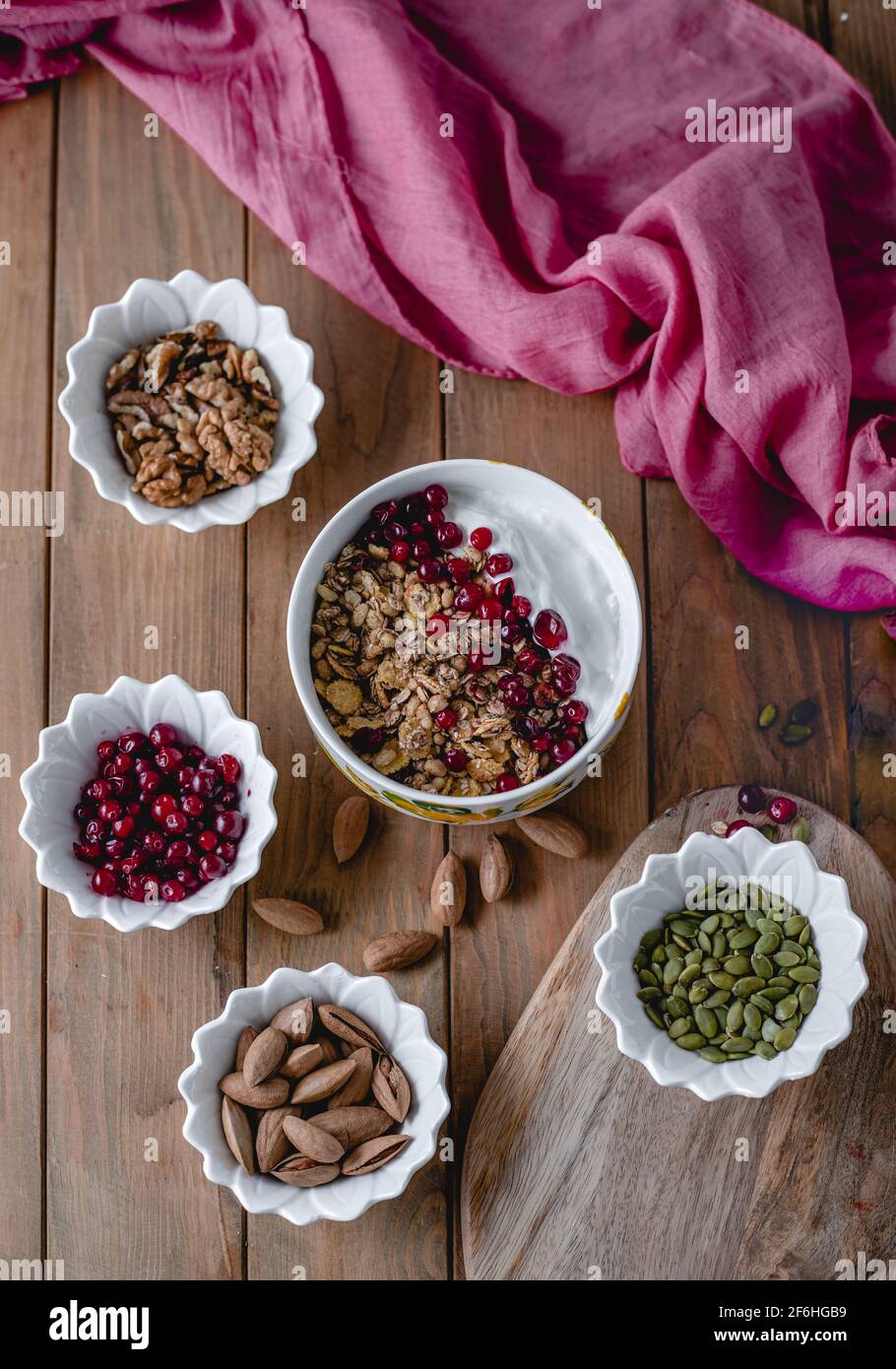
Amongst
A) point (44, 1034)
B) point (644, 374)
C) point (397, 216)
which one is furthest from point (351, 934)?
point (397, 216)

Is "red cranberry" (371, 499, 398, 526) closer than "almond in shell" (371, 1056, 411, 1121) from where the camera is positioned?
No

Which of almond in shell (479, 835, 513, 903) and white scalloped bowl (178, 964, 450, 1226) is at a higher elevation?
almond in shell (479, 835, 513, 903)

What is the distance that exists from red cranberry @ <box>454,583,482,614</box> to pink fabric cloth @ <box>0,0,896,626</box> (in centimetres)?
23

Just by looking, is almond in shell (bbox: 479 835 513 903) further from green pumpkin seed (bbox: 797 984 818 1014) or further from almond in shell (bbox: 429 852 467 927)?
green pumpkin seed (bbox: 797 984 818 1014)

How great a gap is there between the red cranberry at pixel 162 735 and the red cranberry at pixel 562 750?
1.33 ft

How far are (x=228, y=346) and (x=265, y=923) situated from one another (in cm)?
65

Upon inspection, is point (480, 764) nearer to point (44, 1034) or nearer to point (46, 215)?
point (44, 1034)

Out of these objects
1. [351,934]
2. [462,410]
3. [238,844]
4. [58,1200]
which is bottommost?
[58,1200]

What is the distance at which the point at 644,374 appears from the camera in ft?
4.80

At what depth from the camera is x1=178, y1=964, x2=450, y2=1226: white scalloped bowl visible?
1210 millimetres

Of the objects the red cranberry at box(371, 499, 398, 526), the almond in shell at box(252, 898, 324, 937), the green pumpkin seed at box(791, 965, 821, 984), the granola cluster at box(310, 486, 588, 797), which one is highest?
the red cranberry at box(371, 499, 398, 526)

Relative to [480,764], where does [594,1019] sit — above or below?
below

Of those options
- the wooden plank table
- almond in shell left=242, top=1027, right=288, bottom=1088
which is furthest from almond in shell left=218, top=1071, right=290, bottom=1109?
the wooden plank table

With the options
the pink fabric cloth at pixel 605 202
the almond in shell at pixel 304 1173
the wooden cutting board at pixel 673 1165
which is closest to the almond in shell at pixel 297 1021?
the almond in shell at pixel 304 1173
